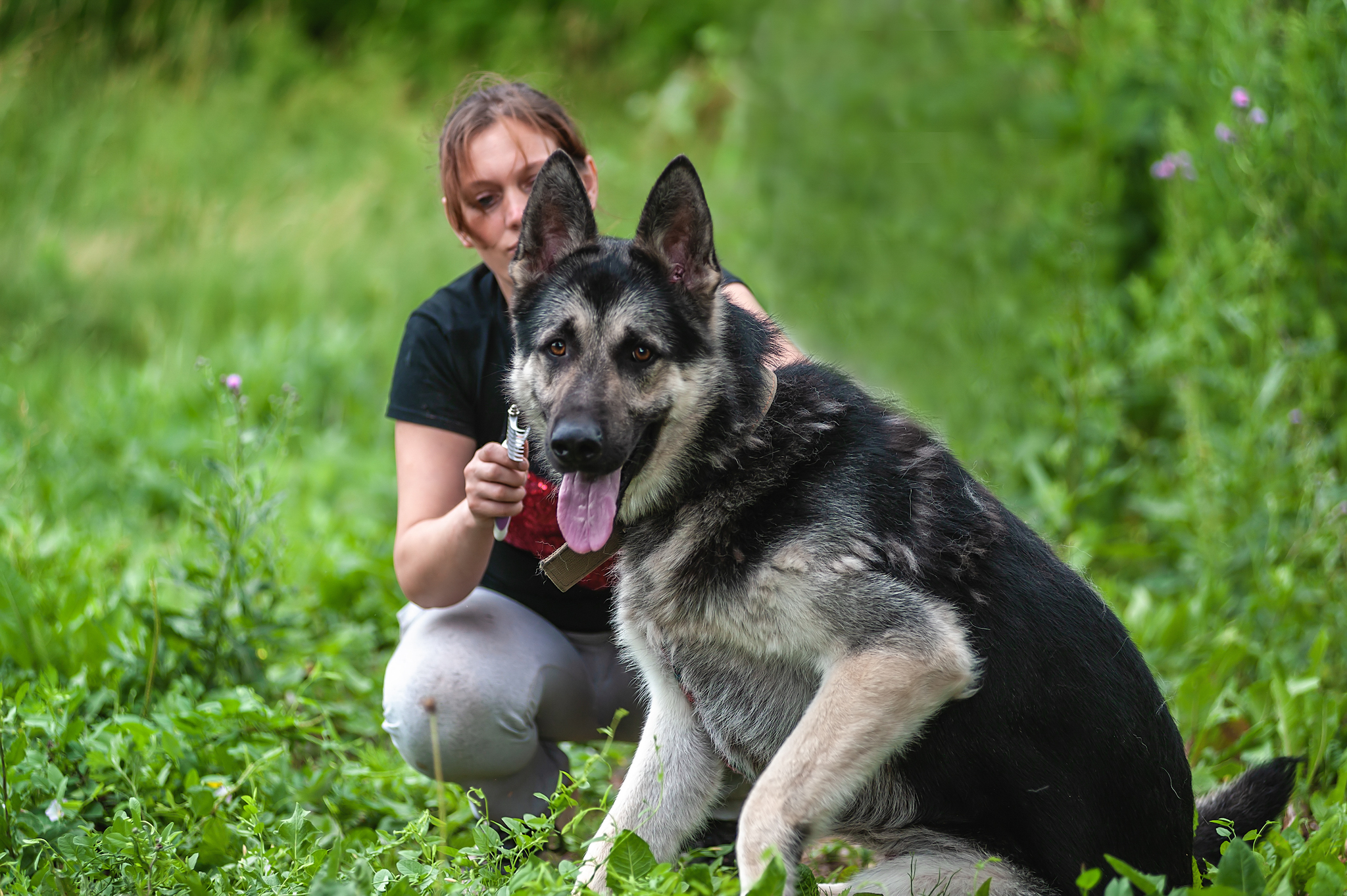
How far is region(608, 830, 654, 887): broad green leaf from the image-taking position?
Answer: 223 cm

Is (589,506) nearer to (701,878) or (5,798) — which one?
(701,878)

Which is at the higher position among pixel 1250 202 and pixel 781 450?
pixel 1250 202

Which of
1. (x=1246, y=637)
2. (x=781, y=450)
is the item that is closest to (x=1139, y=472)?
(x=1246, y=637)

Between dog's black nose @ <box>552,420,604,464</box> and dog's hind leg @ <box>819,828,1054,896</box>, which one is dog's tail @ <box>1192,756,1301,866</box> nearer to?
dog's hind leg @ <box>819,828,1054,896</box>

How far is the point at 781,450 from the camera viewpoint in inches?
95.5

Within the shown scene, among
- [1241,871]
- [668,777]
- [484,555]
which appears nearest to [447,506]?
[484,555]

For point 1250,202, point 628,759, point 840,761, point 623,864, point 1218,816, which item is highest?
point 1250,202

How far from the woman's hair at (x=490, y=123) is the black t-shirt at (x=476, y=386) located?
9.8 inches

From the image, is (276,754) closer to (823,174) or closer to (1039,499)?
(1039,499)

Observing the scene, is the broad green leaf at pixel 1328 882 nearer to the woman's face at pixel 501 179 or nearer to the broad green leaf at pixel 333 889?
the broad green leaf at pixel 333 889

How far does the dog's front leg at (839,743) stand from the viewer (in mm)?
2092

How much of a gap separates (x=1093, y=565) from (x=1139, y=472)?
69 centimetres

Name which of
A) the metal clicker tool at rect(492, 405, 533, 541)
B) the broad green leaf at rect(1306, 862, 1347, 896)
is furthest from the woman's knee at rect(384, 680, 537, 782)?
the broad green leaf at rect(1306, 862, 1347, 896)

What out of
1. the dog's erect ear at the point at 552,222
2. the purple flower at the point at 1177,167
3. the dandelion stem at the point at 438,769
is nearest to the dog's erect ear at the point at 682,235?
the dog's erect ear at the point at 552,222
